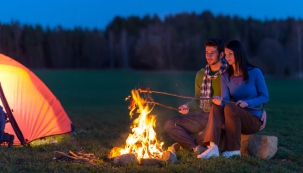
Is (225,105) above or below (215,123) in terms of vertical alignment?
above

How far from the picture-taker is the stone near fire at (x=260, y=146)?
5.78 meters

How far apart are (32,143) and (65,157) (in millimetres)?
1855

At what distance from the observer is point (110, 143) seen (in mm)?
7184

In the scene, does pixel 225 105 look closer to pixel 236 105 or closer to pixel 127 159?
pixel 236 105

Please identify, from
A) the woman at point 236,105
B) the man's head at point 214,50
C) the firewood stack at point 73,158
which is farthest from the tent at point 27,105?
the man's head at point 214,50

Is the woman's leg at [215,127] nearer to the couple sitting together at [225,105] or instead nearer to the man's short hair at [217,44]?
the couple sitting together at [225,105]

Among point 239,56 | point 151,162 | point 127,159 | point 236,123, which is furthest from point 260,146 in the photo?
point 127,159

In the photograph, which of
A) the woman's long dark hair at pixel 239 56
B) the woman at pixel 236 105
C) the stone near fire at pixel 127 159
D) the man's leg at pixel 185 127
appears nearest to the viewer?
the stone near fire at pixel 127 159

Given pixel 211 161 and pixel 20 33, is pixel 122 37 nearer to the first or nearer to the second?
pixel 20 33

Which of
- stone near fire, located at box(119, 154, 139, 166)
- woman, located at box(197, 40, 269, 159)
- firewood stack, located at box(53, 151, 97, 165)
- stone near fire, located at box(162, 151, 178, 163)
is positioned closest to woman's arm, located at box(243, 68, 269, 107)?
woman, located at box(197, 40, 269, 159)

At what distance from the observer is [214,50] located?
A: 19.9 ft

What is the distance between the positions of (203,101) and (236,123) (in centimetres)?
79

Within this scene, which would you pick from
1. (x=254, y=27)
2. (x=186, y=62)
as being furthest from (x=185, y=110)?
(x=254, y=27)

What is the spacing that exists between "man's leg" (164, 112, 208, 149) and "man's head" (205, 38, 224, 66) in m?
0.87
